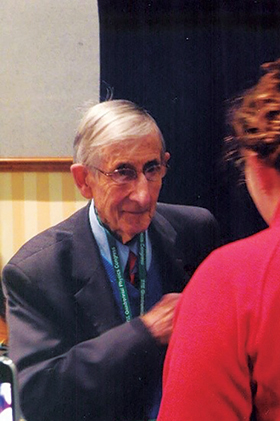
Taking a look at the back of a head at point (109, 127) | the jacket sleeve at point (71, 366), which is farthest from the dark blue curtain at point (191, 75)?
the jacket sleeve at point (71, 366)

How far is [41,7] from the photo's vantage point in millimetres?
1432

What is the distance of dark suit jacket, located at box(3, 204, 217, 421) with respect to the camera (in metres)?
1.35

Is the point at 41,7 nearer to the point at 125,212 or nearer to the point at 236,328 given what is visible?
the point at 125,212

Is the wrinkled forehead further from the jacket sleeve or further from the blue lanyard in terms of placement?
the jacket sleeve

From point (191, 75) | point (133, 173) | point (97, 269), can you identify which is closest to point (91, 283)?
point (97, 269)

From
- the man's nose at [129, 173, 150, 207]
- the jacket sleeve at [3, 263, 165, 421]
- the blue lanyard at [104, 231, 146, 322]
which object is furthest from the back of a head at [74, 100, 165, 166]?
the jacket sleeve at [3, 263, 165, 421]

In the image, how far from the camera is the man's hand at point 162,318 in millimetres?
1305

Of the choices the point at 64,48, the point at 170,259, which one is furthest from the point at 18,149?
the point at 170,259

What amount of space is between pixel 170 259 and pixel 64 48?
2.00 ft

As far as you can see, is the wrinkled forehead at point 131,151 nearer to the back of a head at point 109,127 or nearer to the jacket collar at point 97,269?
the back of a head at point 109,127

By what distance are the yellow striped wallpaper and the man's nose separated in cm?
15

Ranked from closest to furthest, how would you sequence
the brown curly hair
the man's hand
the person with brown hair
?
the person with brown hair < the brown curly hair < the man's hand

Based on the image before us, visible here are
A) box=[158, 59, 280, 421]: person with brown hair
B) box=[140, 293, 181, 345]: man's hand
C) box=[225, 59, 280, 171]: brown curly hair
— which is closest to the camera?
box=[158, 59, 280, 421]: person with brown hair

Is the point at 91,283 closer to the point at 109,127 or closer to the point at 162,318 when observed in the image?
the point at 162,318
